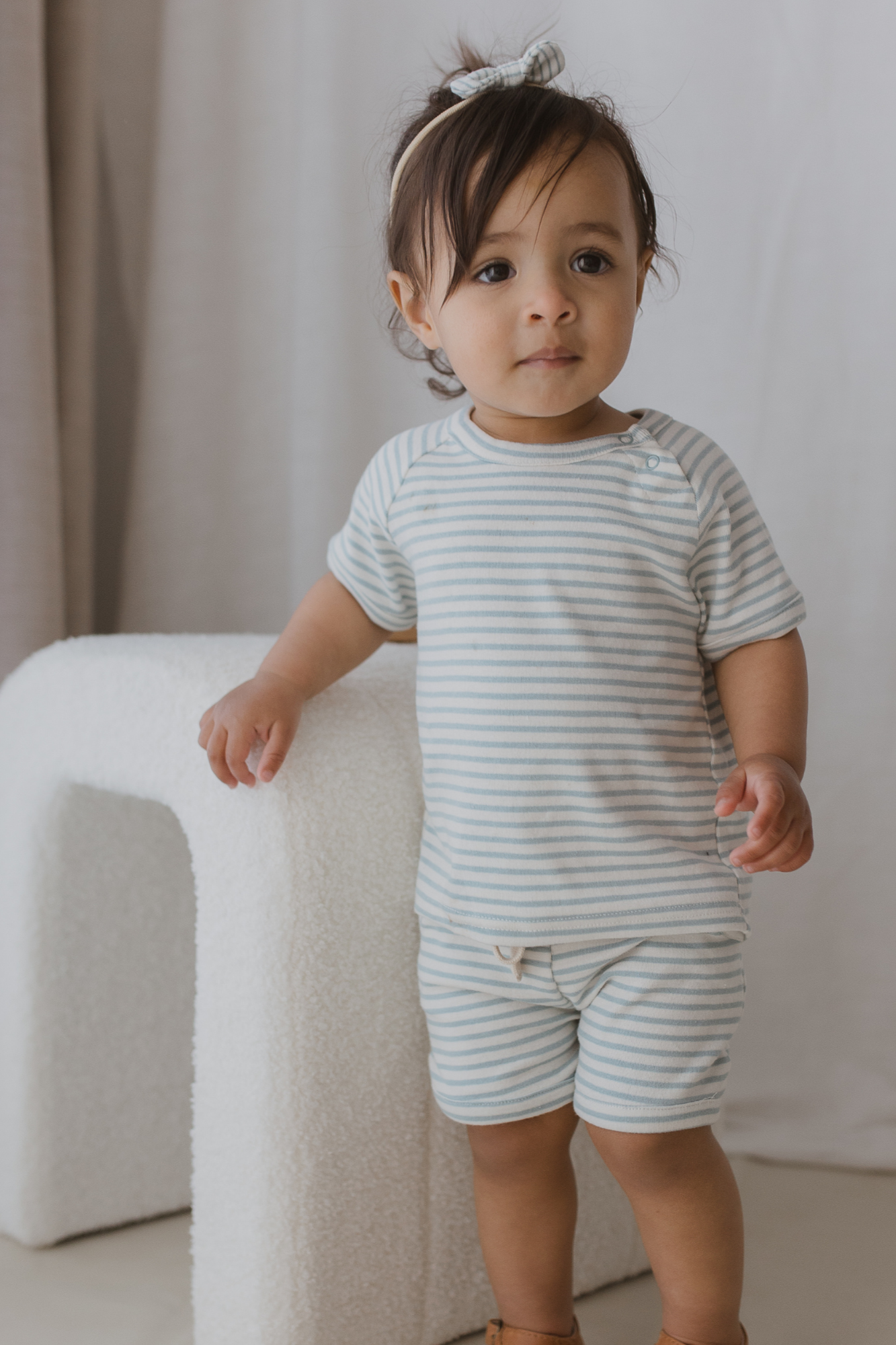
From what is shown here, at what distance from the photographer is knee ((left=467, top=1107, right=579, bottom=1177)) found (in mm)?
748

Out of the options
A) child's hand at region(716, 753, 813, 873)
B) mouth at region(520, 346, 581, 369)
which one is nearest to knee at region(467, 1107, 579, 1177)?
child's hand at region(716, 753, 813, 873)

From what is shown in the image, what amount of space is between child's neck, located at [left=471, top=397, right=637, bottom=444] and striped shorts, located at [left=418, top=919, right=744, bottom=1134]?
1.01 feet

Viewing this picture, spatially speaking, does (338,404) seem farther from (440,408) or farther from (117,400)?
(117,400)

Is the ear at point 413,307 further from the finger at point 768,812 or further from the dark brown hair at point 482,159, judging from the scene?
the finger at point 768,812

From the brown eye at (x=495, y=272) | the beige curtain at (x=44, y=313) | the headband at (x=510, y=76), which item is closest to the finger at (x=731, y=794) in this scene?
the brown eye at (x=495, y=272)

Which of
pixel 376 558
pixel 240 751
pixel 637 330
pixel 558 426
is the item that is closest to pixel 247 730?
pixel 240 751

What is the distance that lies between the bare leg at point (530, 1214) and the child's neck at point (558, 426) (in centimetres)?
42

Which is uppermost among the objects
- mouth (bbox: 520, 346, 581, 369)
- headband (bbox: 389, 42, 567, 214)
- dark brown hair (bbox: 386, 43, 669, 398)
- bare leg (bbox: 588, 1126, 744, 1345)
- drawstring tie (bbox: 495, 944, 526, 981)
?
headband (bbox: 389, 42, 567, 214)

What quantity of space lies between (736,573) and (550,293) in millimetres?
195

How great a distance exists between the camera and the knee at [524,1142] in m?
0.75

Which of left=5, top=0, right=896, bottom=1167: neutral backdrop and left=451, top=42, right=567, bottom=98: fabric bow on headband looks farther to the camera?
left=5, top=0, right=896, bottom=1167: neutral backdrop

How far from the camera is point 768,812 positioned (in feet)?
2.04

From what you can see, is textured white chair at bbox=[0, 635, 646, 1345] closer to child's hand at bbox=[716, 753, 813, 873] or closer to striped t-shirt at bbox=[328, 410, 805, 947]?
striped t-shirt at bbox=[328, 410, 805, 947]

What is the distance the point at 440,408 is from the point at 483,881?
748 millimetres
